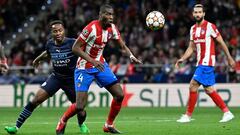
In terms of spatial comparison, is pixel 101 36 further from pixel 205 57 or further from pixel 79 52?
pixel 205 57

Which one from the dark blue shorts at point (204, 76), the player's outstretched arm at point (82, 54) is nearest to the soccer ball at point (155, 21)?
the dark blue shorts at point (204, 76)

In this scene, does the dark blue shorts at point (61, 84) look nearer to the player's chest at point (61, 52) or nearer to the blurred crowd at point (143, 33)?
the player's chest at point (61, 52)

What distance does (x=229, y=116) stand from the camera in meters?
16.0

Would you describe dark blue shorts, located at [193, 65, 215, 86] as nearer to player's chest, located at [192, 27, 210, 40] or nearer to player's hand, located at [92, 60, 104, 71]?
player's chest, located at [192, 27, 210, 40]

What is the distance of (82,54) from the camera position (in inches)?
498

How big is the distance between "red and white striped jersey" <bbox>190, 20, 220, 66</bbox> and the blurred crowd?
9528 millimetres

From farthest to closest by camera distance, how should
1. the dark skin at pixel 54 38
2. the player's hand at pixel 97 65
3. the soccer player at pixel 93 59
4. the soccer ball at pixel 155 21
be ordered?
the soccer ball at pixel 155 21 → the dark skin at pixel 54 38 → the soccer player at pixel 93 59 → the player's hand at pixel 97 65

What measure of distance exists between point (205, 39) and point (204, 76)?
79cm

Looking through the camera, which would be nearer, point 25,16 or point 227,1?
point 227,1

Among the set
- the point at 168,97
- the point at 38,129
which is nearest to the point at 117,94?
the point at 38,129

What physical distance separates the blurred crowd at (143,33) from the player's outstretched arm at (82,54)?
13.3 meters

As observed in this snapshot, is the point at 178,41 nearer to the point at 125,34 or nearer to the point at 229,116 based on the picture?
the point at 125,34

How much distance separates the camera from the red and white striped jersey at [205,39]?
16172 mm

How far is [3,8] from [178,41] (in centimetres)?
838
